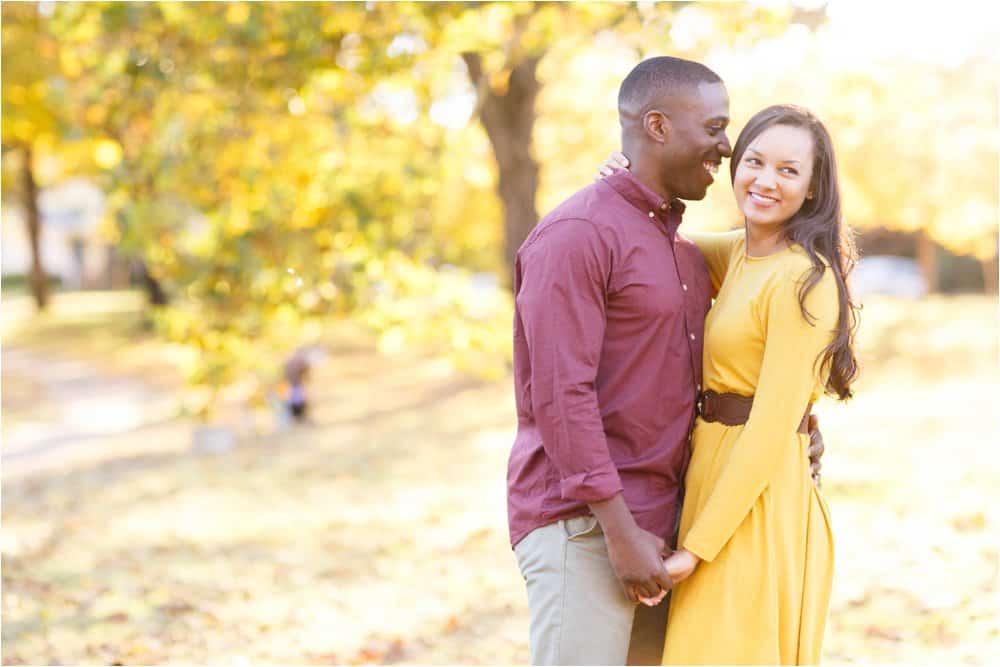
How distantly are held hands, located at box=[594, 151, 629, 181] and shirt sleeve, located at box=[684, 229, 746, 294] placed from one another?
461 millimetres

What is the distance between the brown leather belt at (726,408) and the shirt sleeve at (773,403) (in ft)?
0.29

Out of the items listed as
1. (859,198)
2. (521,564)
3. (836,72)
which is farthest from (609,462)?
(859,198)

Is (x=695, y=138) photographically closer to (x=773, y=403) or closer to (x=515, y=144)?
(x=773, y=403)

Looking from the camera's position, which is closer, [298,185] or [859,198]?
[298,185]

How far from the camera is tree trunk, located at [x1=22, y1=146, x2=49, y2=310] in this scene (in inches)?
1183

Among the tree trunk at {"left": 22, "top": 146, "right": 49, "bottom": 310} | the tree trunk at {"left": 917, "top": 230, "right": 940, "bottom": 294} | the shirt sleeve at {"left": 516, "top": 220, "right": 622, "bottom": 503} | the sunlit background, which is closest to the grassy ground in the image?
the sunlit background

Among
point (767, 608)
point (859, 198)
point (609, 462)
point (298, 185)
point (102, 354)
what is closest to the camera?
point (609, 462)

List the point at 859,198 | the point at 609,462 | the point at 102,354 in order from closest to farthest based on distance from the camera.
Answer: the point at 609,462 < the point at 859,198 < the point at 102,354

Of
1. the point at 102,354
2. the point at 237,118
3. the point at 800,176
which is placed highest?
the point at 237,118

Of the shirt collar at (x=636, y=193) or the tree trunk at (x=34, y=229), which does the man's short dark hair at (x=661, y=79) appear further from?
the tree trunk at (x=34, y=229)

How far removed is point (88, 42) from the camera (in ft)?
31.0

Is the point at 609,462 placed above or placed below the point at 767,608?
above

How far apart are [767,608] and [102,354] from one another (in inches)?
1071

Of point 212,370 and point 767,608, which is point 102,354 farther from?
point 767,608
